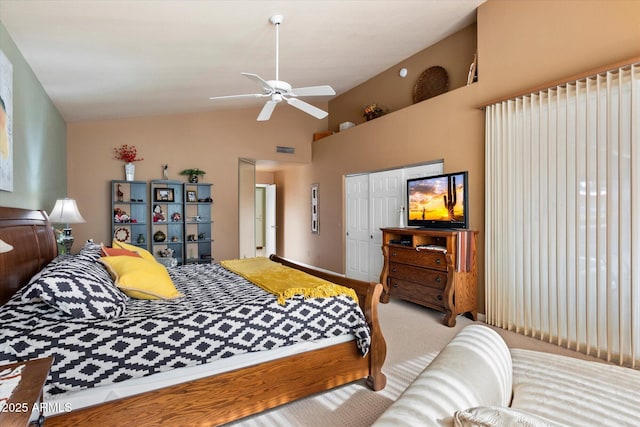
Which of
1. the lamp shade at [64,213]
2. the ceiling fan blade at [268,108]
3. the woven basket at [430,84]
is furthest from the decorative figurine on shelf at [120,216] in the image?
the woven basket at [430,84]

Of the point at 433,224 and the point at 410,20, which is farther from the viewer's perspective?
the point at 433,224

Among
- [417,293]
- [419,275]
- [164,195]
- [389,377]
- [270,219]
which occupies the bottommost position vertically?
[389,377]

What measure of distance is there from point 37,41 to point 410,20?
3.57m

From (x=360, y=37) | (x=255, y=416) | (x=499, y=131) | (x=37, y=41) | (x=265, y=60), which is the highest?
(x=360, y=37)

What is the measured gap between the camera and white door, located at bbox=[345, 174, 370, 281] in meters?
5.62

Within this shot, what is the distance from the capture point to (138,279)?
6.84ft

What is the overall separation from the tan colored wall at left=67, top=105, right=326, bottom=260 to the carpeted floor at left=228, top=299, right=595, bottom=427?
3.69m

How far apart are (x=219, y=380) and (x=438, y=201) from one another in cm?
318

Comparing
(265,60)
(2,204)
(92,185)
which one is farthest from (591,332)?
(92,185)

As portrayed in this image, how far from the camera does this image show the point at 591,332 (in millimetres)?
2670

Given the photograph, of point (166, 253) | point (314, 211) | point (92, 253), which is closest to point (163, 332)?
point (92, 253)

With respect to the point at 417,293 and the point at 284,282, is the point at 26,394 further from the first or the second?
the point at 417,293

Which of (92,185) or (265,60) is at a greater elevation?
(265,60)

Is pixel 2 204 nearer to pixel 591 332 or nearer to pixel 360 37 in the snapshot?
pixel 360 37
